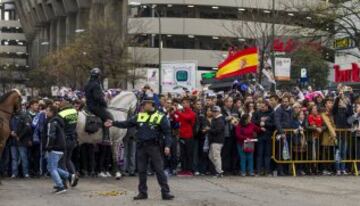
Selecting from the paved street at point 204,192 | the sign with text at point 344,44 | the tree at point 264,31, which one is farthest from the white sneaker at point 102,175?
the sign with text at point 344,44

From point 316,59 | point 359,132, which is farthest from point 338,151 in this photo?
point 316,59

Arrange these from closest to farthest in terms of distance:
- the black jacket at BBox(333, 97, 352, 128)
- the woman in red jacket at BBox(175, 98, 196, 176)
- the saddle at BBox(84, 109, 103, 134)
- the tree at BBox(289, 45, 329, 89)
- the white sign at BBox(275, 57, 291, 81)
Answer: the saddle at BBox(84, 109, 103, 134) < the woman in red jacket at BBox(175, 98, 196, 176) < the black jacket at BBox(333, 97, 352, 128) < the white sign at BBox(275, 57, 291, 81) < the tree at BBox(289, 45, 329, 89)

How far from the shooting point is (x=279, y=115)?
1827 centimetres

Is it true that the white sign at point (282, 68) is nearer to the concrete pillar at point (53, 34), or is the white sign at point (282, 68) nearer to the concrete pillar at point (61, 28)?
the concrete pillar at point (61, 28)

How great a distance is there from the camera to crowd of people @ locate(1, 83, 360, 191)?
1742 centimetres

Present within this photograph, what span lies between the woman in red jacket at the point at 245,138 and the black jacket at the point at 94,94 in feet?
12.2

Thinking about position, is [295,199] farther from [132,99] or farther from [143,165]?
[132,99]

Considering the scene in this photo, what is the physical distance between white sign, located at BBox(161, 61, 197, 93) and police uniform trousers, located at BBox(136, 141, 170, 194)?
1693 cm

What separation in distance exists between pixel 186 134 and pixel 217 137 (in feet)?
2.72

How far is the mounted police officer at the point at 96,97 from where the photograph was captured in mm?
16031

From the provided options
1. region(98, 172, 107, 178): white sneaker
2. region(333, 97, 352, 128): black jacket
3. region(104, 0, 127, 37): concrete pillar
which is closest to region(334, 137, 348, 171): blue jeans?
region(333, 97, 352, 128): black jacket

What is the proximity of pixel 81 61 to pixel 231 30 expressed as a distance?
2240cm

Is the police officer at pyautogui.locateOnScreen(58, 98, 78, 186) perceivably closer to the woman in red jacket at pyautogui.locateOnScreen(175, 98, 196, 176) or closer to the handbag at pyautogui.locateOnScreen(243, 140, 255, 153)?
the woman in red jacket at pyautogui.locateOnScreen(175, 98, 196, 176)

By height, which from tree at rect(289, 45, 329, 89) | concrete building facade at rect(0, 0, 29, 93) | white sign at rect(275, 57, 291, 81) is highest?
concrete building facade at rect(0, 0, 29, 93)
